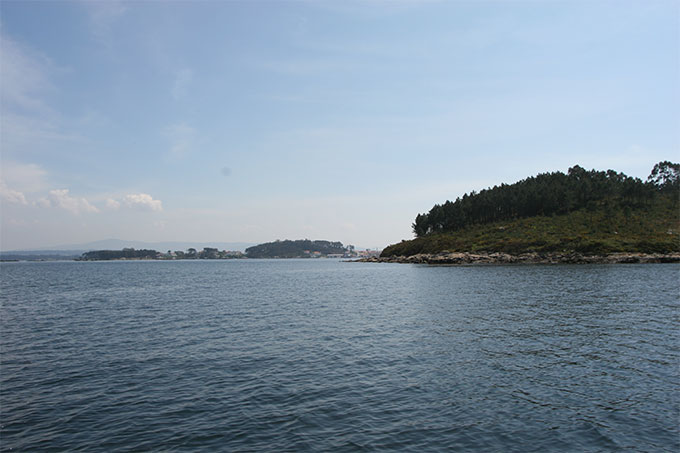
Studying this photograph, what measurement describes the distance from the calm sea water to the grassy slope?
10693 centimetres

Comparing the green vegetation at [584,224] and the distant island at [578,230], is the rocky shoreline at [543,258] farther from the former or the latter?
the green vegetation at [584,224]

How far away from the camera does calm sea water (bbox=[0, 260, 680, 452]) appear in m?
15.8

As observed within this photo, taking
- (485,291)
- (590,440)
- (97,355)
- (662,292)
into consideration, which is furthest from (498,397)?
(662,292)

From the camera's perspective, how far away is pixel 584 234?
153m

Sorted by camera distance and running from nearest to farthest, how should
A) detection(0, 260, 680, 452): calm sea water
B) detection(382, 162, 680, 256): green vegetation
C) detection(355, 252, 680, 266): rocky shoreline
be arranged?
detection(0, 260, 680, 452): calm sea water
detection(355, 252, 680, 266): rocky shoreline
detection(382, 162, 680, 256): green vegetation

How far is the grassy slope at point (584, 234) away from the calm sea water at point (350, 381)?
106934mm

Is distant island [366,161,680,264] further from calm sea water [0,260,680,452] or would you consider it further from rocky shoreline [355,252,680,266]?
calm sea water [0,260,680,452]

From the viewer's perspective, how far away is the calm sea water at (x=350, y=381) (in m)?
15.8

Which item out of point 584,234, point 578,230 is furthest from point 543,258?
point 578,230

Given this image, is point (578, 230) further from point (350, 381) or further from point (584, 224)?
point (350, 381)

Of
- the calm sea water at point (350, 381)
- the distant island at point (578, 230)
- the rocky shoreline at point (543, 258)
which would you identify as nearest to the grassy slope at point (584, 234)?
the distant island at point (578, 230)

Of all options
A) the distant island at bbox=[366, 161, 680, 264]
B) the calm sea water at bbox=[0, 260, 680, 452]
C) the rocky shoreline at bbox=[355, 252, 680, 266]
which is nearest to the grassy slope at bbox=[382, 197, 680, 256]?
the distant island at bbox=[366, 161, 680, 264]

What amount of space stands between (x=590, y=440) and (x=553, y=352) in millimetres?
13348

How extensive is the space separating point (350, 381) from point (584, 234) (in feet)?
528
